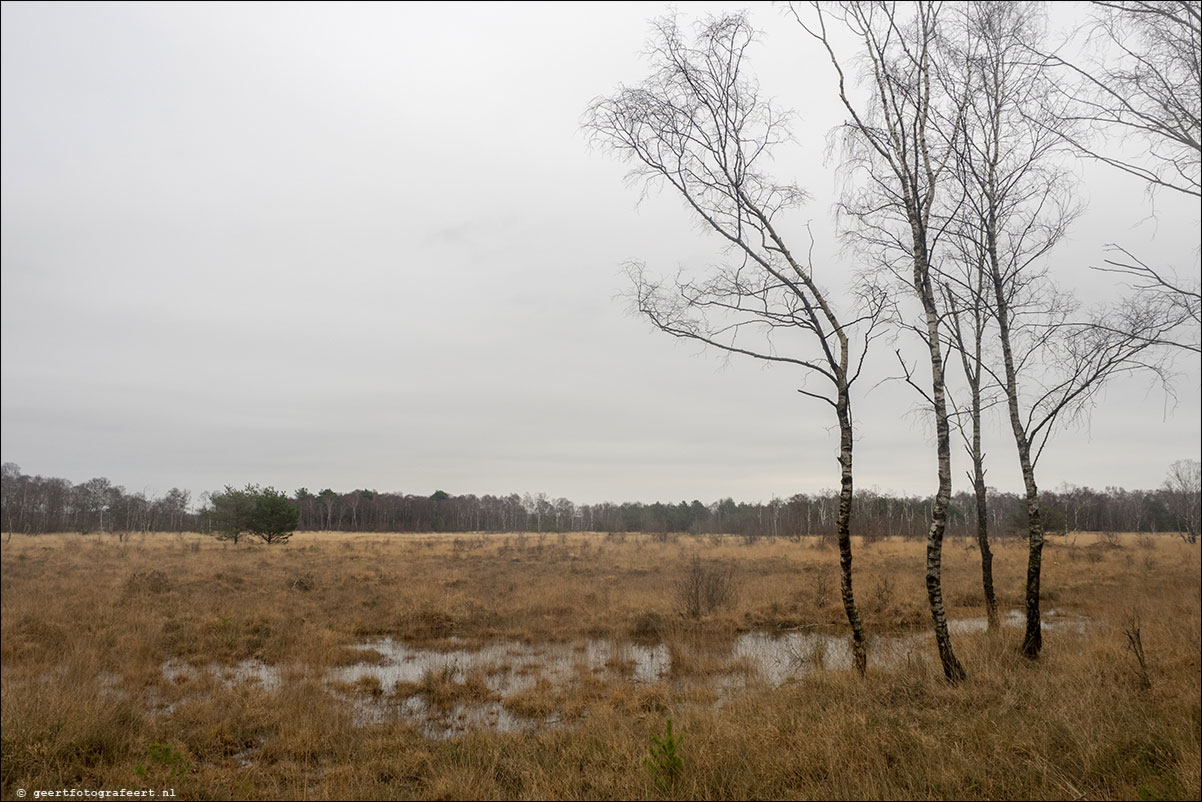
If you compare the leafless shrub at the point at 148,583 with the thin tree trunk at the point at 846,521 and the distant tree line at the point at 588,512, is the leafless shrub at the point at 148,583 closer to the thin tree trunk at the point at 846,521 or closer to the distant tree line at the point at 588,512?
the distant tree line at the point at 588,512

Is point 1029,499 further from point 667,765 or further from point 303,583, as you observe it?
point 303,583

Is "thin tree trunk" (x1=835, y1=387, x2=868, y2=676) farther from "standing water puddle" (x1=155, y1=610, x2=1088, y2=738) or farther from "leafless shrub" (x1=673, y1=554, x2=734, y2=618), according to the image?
"leafless shrub" (x1=673, y1=554, x2=734, y2=618)

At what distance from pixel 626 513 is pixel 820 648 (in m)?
85.4

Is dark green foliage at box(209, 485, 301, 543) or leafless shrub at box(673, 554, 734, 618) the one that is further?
dark green foliage at box(209, 485, 301, 543)

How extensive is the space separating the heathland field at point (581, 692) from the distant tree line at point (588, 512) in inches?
198

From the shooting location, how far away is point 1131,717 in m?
6.05

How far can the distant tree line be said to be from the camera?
24.8 metres

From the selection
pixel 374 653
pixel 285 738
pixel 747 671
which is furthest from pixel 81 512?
pixel 747 671

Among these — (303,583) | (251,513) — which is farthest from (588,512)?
(303,583)

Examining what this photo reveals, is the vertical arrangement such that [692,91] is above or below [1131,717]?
above

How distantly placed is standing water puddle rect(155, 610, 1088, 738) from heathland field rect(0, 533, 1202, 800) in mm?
67

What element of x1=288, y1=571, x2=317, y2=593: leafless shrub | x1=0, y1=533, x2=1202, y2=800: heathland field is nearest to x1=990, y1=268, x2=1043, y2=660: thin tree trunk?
x1=0, y1=533, x2=1202, y2=800: heathland field

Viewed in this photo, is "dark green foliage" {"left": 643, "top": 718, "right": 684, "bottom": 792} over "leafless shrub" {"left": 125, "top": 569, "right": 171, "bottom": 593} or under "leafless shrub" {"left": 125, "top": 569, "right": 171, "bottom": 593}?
over

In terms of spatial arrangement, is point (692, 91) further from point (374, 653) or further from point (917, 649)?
point (374, 653)
